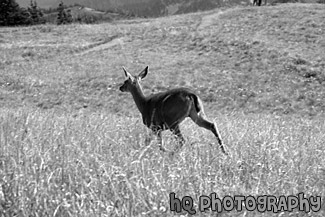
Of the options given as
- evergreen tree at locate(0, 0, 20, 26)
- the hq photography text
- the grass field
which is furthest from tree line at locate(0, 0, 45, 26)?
the hq photography text

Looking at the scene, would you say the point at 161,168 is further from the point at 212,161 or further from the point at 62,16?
the point at 62,16

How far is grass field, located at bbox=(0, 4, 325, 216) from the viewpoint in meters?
3.08

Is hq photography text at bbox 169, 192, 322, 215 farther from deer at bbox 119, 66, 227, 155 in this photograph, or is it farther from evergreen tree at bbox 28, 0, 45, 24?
evergreen tree at bbox 28, 0, 45, 24

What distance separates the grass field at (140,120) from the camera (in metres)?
3.08

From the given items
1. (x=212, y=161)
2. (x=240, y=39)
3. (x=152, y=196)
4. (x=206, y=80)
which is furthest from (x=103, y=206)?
(x=240, y=39)

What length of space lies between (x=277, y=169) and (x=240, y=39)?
94.5 ft

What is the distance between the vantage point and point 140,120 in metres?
7.62

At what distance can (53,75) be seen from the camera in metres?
28.9

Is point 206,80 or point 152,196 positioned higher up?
point 152,196

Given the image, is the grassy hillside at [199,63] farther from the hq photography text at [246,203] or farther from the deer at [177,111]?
the hq photography text at [246,203]

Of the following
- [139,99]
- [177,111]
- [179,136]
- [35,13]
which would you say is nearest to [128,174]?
[179,136]

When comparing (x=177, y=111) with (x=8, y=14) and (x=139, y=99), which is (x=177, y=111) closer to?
(x=139, y=99)

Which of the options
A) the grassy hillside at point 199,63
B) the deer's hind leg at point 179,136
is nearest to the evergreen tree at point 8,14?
the grassy hillside at point 199,63

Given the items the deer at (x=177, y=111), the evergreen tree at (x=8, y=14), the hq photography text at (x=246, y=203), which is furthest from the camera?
the evergreen tree at (x=8, y=14)
